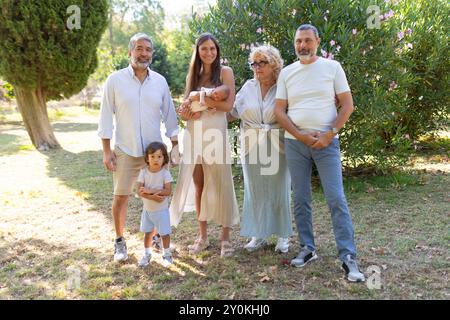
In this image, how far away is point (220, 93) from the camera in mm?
4020

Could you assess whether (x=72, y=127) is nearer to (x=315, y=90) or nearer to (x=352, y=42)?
(x=352, y=42)

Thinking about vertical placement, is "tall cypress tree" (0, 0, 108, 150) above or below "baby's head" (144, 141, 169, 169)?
above

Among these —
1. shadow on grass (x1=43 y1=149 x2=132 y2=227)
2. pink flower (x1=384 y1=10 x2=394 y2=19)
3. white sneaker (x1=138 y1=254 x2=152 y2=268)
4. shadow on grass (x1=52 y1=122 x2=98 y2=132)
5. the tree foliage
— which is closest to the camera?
white sneaker (x1=138 y1=254 x2=152 y2=268)

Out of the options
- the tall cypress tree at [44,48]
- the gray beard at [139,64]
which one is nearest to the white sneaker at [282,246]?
the gray beard at [139,64]

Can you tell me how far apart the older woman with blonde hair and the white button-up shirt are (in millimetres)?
757

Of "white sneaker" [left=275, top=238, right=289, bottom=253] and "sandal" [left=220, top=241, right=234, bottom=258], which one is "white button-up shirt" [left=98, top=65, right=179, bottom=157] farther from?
"white sneaker" [left=275, top=238, right=289, bottom=253]

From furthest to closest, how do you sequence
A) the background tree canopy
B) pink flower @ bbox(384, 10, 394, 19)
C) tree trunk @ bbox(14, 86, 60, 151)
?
tree trunk @ bbox(14, 86, 60, 151)
pink flower @ bbox(384, 10, 394, 19)
the background tree canopy

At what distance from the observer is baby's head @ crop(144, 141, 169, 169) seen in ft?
13.1

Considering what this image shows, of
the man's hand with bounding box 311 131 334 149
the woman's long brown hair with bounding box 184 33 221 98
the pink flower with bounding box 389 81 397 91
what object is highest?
the woman's long brown hair with bounding box 184 33 221 98

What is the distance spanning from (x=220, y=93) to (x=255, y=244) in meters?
1.54

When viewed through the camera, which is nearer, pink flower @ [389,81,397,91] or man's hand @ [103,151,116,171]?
man's hand @ [103,151,116,171]

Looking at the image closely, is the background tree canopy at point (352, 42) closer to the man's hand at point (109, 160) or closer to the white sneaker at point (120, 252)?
the man's hand at point (109, 160)

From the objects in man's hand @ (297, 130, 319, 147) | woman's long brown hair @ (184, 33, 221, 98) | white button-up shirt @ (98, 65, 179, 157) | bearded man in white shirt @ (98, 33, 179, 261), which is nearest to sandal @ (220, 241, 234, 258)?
bearded man in white shirt @ (98, 33, 179, 261)
